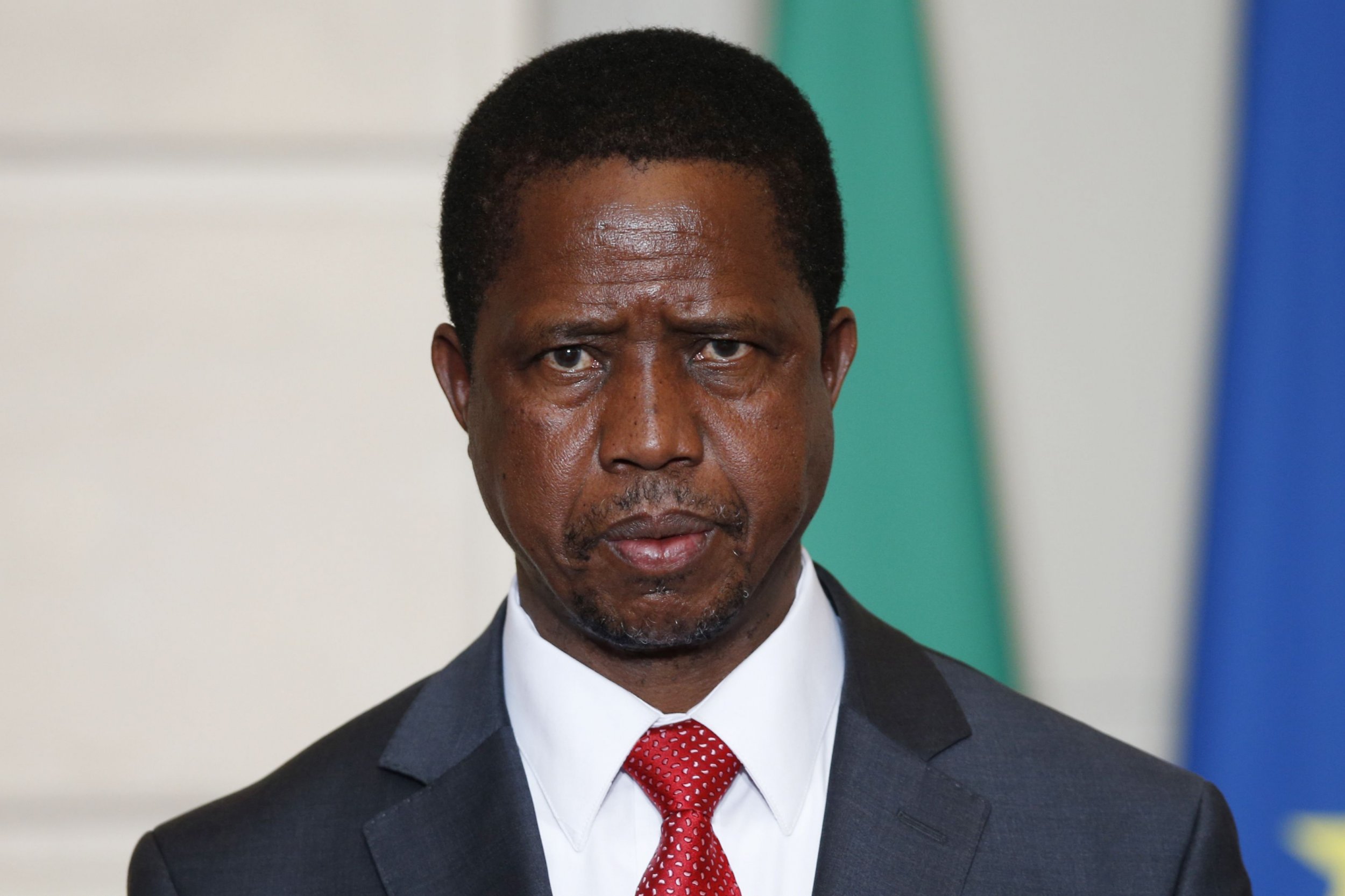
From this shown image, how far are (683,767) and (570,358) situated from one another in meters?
0.46

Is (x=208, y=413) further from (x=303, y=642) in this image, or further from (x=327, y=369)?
(x=303, y=642)

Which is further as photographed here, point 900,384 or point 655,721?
point 900,384

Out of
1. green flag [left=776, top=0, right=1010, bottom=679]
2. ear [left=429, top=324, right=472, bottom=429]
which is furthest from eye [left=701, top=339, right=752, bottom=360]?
green flag [left=776, top=0, right=1010, bottom=679]

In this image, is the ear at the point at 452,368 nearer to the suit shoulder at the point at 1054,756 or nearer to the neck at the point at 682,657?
the neck at the point at 682,657

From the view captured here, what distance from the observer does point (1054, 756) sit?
1796mm

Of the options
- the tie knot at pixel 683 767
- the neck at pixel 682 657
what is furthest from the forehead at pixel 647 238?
the tie knot at pixel 683 767

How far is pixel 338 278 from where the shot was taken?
312cm

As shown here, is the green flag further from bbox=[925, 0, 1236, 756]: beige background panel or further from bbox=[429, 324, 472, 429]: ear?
bbox=[429, 324, 472, 429]: ear

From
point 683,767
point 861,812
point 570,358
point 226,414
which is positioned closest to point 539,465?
point 570,358

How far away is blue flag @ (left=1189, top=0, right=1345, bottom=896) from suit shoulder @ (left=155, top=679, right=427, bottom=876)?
1.97 meters

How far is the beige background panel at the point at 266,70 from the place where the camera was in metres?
3.14

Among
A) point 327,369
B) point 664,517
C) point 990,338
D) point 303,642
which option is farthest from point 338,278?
point 664,517

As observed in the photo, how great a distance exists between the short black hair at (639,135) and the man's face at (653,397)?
3 centimetres

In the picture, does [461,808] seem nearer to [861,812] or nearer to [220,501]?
[861,812]
